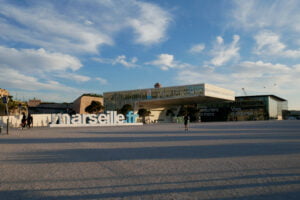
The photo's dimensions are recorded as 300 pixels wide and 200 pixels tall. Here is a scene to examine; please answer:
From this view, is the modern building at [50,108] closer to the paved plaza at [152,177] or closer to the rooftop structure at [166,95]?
the rooftop structure at [166,95]

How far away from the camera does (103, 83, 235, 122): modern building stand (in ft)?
187

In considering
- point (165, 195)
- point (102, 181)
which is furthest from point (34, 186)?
point (165, 195)

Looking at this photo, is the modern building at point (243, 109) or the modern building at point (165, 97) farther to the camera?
the modern building at point (243, 109)

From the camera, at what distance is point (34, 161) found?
809 cm

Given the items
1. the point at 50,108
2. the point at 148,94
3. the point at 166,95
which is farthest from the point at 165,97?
the point at 50,108

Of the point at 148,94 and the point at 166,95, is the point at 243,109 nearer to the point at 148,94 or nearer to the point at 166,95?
the point at 166,95

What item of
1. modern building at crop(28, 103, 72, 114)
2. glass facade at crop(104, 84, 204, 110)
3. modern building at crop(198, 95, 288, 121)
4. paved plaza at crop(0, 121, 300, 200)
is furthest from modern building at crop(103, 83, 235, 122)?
paved plaza at crop(0, 121, 300, 200)

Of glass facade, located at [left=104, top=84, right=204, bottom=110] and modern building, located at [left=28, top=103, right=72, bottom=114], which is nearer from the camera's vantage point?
glass facade, located at [left=104, top=84, right=204, bottom=110]

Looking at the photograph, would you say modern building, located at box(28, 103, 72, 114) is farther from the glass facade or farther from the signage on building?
the signage on building

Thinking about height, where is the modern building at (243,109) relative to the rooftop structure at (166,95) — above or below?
below

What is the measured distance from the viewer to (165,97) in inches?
2388

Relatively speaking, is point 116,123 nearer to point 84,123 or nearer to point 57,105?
point 84,123

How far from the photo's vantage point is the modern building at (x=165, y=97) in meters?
57.0

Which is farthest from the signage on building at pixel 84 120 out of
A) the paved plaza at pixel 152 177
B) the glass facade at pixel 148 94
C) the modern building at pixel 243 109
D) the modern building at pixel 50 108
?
the modern building at pixel 243 109
